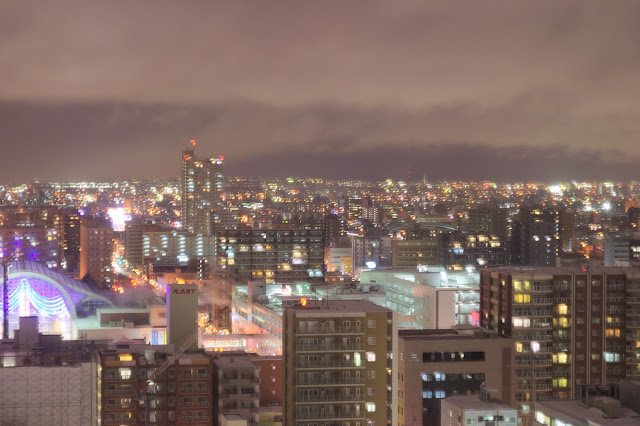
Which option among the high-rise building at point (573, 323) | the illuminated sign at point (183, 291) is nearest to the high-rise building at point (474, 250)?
the illuminated sign at point (183, 291)

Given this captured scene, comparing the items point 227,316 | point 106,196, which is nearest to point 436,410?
Answer: point 227,316

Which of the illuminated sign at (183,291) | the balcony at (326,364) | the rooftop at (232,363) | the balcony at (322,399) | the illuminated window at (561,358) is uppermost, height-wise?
the illuminated sign at (183,291)

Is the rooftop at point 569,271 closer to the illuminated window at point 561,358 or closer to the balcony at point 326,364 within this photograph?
the illuminated window at point 561,358

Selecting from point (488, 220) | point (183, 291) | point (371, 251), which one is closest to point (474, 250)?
point (371, 251)

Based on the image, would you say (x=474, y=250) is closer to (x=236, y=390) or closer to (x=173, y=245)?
(x=173, y=245)

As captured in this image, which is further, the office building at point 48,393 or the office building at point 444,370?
the office building at point 444,370

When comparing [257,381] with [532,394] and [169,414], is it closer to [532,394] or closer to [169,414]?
[169,414]

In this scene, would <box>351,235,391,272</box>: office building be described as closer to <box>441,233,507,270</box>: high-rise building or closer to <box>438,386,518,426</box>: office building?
<box>441,233,507,270</box>: high-rise building
